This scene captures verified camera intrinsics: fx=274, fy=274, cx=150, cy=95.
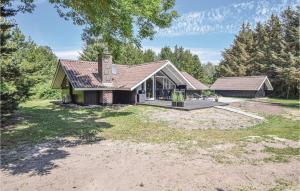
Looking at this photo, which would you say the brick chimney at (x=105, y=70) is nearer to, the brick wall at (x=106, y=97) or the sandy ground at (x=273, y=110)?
the brick wall at (x=106, y=97)

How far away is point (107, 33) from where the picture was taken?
14.3 meters

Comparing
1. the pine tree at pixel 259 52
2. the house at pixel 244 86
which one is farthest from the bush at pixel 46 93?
the pine tree at pixel 259 52

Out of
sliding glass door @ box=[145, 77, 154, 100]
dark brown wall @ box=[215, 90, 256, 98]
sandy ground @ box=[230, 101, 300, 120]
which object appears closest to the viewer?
sandy ground @ box=[230, 101, 300, 120]

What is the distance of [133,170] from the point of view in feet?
26.6

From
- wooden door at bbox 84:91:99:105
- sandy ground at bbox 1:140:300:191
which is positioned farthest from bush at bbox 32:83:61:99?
sandy ground at bbox 1:140:300:191

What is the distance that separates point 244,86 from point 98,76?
26948mm

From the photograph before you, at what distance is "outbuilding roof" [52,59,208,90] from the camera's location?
83.8 feet

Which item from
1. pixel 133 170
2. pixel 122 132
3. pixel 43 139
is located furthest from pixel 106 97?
pixel 133 170

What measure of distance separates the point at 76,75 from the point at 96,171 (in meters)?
19.3

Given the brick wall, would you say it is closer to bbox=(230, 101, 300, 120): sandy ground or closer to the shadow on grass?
the shadow on grass

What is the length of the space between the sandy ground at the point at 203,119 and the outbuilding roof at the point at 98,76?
6.65m

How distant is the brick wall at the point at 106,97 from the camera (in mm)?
26344

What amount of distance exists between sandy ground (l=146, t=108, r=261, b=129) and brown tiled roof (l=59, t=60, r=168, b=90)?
6.75 metres

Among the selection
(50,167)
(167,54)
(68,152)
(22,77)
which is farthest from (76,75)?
(167,54)
